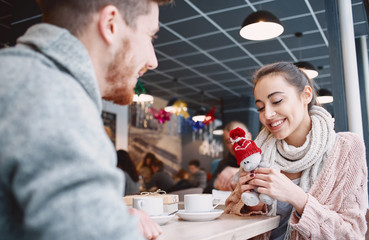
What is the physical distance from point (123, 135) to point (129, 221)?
7.98m

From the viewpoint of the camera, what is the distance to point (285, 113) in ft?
5.69

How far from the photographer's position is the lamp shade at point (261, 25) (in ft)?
12.8

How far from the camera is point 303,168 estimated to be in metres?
1.69

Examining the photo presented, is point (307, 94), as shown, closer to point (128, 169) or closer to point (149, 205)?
point (149, 205)

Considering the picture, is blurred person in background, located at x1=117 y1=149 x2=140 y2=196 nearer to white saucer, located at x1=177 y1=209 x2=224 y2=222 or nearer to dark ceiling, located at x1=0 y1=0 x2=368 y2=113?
dark ceiling, located at x1=0 y1=0 x2=368 y2=113

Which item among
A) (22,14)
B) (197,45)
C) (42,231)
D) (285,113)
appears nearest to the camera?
(42,231)

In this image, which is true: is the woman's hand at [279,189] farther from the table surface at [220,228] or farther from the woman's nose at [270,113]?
the woman's nose at [270,113]

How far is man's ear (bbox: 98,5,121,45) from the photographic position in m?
0.77

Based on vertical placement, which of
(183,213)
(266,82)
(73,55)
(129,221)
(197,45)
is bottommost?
(183,213)

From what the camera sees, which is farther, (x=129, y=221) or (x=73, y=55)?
Answer: (x=73, y=55)

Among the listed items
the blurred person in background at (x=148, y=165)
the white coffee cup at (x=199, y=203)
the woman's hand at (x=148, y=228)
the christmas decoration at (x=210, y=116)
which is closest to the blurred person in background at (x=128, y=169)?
the blurred person in background at (x=148, y=165)

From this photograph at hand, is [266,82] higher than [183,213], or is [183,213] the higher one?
[266,82]

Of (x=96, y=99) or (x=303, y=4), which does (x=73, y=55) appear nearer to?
(x=96, y=99)

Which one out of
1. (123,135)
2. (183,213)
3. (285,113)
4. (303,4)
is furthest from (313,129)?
(123,135)
